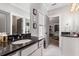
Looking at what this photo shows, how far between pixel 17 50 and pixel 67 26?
3582 mm

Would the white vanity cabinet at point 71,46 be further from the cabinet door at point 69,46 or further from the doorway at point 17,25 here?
the doorway at point 17,25

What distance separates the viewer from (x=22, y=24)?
7.67ft

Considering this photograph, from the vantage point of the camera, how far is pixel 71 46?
9.27 ft

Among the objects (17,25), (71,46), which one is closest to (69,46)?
(71,46)

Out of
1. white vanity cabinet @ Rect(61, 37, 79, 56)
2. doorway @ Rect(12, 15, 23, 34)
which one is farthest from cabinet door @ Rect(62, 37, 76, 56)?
doorway @ Rect(12, 15, 23, 34)

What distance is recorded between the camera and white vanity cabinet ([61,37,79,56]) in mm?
2709

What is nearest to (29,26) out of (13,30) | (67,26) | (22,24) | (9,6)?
(22,24)

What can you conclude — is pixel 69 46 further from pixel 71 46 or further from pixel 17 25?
pixel 17 25

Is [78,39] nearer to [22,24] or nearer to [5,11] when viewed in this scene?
[22,24]

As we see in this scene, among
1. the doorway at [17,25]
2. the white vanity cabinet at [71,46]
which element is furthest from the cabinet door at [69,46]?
the doorway at [17,25]

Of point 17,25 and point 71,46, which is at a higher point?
point 17,25

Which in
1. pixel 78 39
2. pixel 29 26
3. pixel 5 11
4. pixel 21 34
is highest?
pixel 5 11

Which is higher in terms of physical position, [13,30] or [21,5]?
[21,5]

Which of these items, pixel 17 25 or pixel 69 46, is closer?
pixel 17 25
